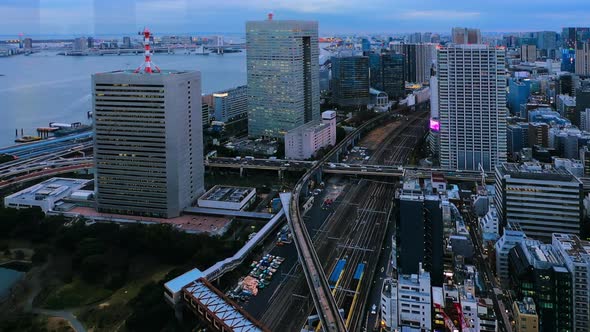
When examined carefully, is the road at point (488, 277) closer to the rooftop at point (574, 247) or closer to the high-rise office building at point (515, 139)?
the rooftop at point (574, 247)

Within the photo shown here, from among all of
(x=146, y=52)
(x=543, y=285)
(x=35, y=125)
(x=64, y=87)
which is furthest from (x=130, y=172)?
(x=64, y=87)

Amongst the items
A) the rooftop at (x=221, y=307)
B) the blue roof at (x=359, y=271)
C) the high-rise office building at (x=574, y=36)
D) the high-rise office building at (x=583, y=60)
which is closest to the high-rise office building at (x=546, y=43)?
the high-rise office building at (x=574, y=36)

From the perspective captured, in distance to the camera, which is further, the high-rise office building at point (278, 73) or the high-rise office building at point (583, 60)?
the high-rise office building at point (583, 60)

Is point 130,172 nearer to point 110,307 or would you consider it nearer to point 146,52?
point 146,52

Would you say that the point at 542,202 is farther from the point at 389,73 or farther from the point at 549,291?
the point at 389,73

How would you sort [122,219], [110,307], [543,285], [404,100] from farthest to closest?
[404,100]
[122,219]
[110,307]
[543,285]

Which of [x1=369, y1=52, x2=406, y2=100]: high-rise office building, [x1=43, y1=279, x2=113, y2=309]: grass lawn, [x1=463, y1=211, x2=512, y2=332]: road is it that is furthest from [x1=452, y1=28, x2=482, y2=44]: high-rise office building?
[x1=43, y1=279, x2=113, y2=309]: grass lawn

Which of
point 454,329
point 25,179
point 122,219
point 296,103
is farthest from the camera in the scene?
point 296,103
